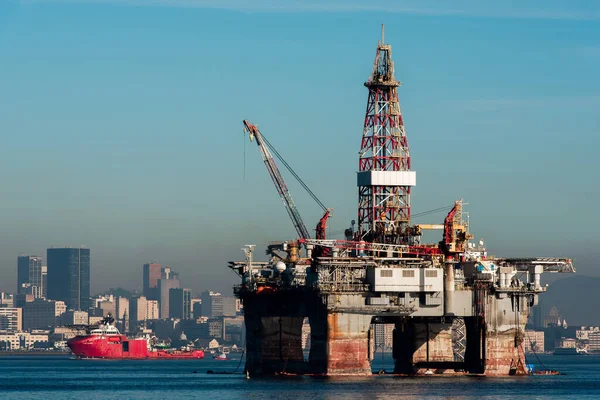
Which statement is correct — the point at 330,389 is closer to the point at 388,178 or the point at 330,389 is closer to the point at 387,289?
the point at 387,289

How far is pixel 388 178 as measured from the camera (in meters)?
125

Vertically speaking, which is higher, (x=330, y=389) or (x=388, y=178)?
(x=388, y=178)

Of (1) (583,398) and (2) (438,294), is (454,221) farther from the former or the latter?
(1) (583,398)

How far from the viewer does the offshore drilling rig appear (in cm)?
11006

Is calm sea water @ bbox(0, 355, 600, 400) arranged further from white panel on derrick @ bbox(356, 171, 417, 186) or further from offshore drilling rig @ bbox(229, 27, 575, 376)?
white panel on derrick @ bbox(356, 171, 417, 186)

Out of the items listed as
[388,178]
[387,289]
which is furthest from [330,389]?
[388,178]

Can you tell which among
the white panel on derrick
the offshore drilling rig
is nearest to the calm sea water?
the offshore drilling rig

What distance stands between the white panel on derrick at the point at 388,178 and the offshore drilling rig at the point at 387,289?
0.09 metres

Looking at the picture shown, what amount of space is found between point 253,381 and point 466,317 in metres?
19.4

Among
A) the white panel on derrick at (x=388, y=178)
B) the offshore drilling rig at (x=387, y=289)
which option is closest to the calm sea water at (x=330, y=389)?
the offshore drilling rig at (x=387, y=289)

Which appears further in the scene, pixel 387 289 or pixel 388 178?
pixel 388 178

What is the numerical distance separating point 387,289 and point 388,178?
17.6m

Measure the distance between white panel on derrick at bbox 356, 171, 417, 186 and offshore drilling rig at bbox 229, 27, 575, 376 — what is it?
0.31ft

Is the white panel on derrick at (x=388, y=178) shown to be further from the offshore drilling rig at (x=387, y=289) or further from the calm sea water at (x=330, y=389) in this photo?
the calm sea water at (x=330, y=389)
